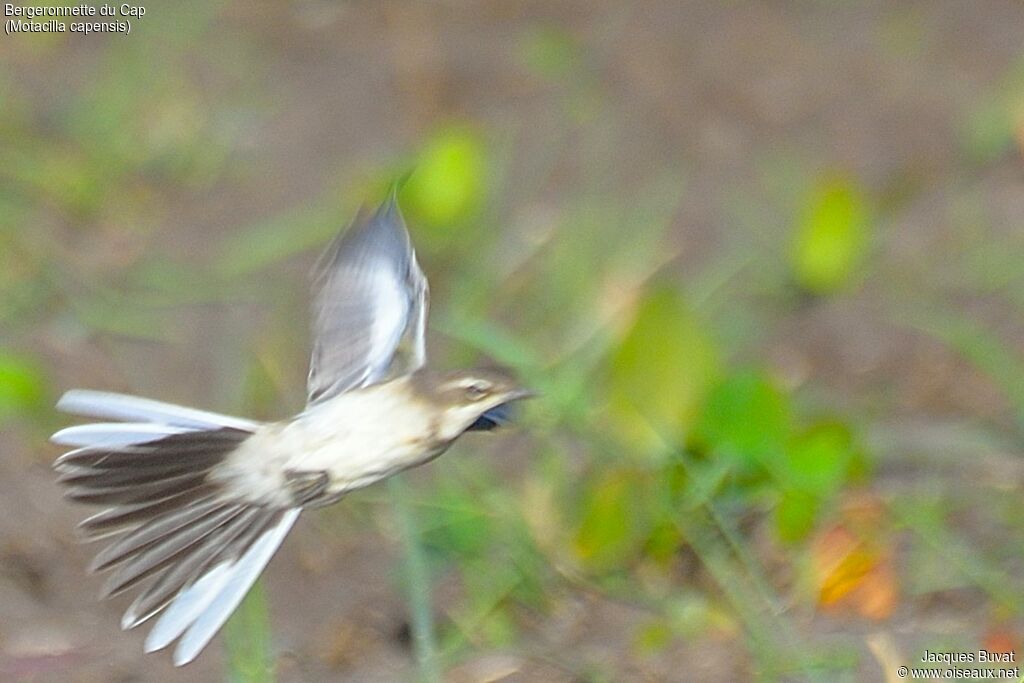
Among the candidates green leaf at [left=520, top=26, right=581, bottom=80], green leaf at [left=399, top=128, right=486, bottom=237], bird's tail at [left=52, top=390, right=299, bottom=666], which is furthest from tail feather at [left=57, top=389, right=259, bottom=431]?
green leaf at [left=520, top=26, right=581, bottom=80]

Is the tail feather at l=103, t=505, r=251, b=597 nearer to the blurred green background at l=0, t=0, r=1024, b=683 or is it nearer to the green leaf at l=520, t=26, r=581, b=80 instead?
the blurred green background at l=0, t=0, r=1024, b=683

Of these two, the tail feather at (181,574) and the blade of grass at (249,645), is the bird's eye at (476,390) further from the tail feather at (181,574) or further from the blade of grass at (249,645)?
the blade of grass at (249,645)

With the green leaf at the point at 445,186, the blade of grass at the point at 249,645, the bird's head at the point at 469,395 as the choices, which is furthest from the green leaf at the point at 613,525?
the green leaf at the point at 445,186

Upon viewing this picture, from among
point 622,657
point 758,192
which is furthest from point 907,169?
point 622,657

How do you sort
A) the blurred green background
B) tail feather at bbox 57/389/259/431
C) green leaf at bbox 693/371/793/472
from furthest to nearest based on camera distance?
green leaf at bbox 693/371/793/472 < the blurred green background < tail feather at bbox 57/389/259/431

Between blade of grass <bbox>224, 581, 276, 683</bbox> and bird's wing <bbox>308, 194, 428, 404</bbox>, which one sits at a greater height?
bird's wing <bbox>308, 194, 428, 404</bbox>

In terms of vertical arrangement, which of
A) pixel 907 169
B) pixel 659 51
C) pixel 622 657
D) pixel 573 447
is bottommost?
pixel 622 657

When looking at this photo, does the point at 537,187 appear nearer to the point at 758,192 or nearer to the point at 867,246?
the point at 758,192
